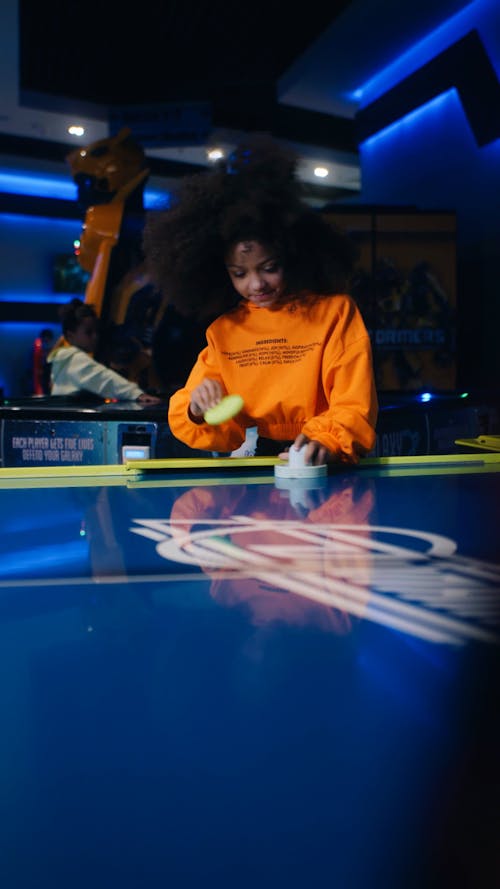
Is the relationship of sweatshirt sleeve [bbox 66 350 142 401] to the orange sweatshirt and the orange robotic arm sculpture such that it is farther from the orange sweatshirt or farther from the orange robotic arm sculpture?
the orange sweatshirt

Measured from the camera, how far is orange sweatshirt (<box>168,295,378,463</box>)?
141 cm

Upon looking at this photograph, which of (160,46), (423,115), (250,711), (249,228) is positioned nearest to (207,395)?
(249,228)

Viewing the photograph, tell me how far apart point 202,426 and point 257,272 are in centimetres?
Answer: 32

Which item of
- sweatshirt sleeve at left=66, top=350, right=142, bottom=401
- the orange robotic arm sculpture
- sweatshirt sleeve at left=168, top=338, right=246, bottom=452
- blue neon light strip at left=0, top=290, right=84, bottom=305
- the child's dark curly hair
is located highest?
blue neon light strip at left=0, top=290, right=84, bottom=305

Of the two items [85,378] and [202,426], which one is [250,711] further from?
[85,378]

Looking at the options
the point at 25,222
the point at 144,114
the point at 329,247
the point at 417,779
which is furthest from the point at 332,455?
the point at 25,222

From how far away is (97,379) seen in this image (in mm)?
2818

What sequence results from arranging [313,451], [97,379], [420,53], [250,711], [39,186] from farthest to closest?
[39,186] → [420,53] → [97,379] → [313,451] → [250,711]

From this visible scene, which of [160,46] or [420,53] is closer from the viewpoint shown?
[420,53]

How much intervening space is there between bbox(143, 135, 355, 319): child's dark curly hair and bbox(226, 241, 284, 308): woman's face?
2 centimetres

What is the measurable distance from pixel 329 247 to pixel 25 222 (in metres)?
7.00

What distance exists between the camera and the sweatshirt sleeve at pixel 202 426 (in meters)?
1.43

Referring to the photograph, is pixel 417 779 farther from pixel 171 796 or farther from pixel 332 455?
pixel 332 455

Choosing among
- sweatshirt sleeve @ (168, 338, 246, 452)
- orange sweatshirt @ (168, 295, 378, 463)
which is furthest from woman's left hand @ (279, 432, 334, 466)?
sweatshirt sleeve @ (168, 338, 246, 452)
